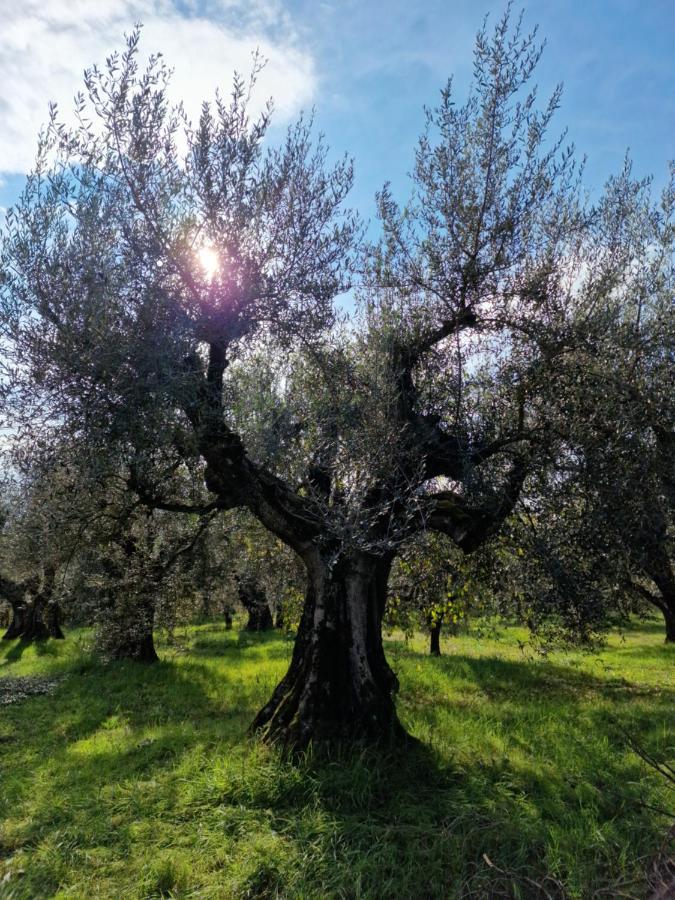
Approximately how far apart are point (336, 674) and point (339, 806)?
2.47 meters

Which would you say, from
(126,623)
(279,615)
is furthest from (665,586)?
(126,623)

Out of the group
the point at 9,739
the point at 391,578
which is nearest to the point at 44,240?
the point at 9,739

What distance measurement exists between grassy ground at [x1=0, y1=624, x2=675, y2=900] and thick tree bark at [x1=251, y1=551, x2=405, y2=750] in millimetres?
623

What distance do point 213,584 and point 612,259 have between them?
14492mm

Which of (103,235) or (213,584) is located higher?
(103,235)

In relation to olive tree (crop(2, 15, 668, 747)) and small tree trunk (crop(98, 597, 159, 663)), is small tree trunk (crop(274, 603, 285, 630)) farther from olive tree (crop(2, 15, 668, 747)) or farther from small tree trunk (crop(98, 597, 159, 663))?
olive tree (crop(2, 15, 668, 747))

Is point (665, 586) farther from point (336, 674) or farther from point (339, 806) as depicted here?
point (339, 806)

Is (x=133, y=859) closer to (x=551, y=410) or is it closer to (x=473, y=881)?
(x=473, y=881)

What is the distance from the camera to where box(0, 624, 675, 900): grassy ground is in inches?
228

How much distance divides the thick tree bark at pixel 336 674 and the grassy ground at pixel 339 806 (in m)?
0.62

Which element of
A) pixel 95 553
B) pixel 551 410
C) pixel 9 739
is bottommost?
pixel 9 739

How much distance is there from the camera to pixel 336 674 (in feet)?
32.0

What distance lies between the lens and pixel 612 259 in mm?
10398

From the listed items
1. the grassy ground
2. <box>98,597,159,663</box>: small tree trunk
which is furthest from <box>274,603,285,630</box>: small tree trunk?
the grassy ground
